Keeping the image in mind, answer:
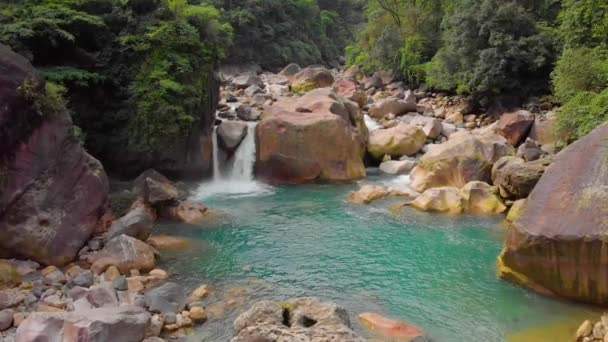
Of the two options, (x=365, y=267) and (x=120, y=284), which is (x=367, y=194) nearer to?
(x=365, y=267)

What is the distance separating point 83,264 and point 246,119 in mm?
12618

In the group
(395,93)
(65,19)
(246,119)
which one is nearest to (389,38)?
(395,93)

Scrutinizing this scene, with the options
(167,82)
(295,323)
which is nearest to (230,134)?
(167,82)

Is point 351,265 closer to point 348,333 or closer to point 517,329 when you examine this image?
point 517,329

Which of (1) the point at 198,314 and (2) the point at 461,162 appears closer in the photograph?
(1) the point at 198,314

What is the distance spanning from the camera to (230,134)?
20.6 meters

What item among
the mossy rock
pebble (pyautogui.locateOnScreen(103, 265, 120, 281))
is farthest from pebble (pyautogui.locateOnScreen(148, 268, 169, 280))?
the mossy rock

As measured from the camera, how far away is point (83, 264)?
11469 millimetres

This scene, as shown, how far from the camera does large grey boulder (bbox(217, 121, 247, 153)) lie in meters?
20.5

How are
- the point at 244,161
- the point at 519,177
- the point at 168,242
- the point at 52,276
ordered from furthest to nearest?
Result: the point at 244,161 < the point at 519,177 < the point at 168,242 < the point at 52,276

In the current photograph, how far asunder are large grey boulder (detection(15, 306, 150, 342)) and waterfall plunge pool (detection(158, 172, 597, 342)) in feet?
3.73

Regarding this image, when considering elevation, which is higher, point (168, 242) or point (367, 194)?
point (367, 194)

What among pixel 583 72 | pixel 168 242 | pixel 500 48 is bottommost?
pixel 168 242

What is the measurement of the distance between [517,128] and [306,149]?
360 inches
